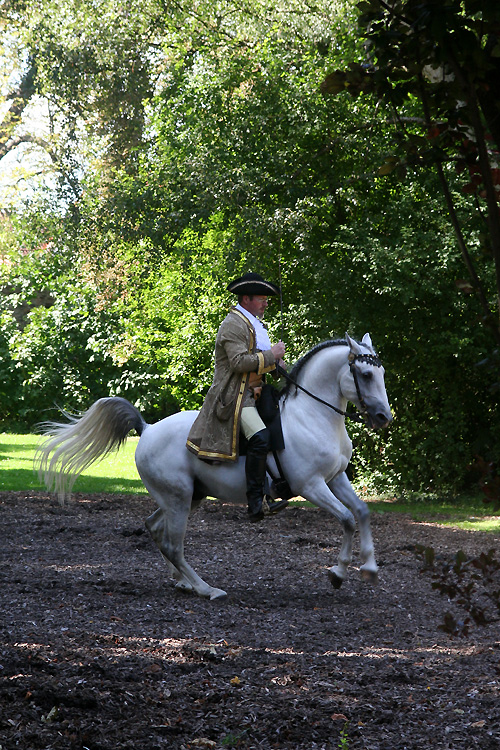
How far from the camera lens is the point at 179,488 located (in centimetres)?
666

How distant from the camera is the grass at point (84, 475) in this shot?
14.0m

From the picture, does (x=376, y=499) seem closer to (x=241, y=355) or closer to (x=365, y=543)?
(x=365, y=543)

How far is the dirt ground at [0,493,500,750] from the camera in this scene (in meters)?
3.46

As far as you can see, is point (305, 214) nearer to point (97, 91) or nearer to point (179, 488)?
point (179, 488)

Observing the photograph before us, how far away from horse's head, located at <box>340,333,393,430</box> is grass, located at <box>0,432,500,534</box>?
13.0ft

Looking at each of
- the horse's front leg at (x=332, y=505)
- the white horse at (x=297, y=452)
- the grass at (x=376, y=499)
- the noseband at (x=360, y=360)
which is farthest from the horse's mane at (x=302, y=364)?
the grass at (x=376, y=499)

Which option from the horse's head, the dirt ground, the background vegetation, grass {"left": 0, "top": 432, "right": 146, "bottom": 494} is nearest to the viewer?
the dirt ground

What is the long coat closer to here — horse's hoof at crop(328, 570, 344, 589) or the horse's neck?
the horse's neck

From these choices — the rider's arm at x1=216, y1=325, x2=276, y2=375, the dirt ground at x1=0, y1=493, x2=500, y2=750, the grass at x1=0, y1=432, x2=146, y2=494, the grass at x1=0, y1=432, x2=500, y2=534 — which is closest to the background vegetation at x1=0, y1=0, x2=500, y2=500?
the grass at x1=0, y1=432, x2=500, y2=534

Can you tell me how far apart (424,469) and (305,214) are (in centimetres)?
477

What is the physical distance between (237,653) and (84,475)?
12072mm

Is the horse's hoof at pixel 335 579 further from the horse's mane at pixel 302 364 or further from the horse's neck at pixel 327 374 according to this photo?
the horse's mane at pixel 302 364

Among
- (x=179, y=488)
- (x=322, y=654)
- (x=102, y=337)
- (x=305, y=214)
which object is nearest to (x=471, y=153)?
(x=322, y=654)

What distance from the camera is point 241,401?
21.3ft
